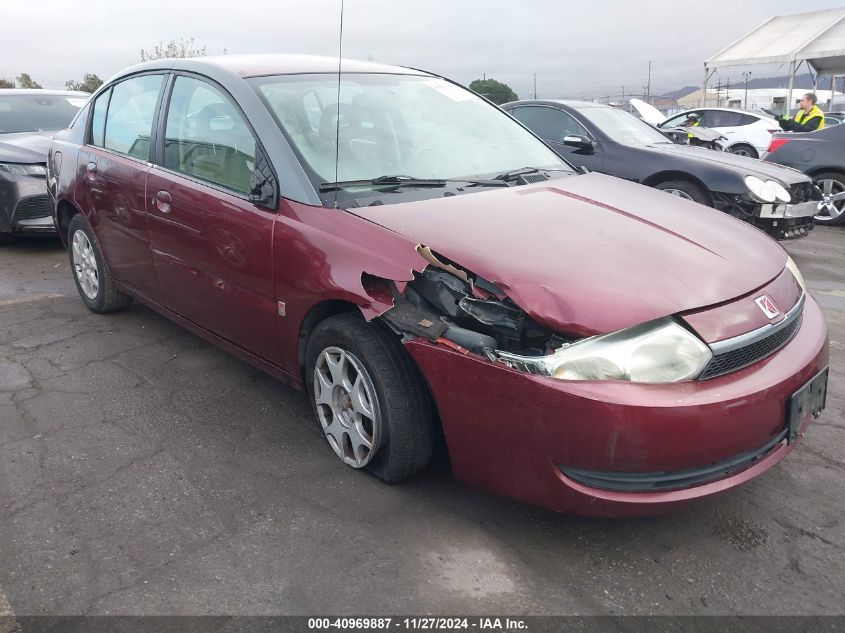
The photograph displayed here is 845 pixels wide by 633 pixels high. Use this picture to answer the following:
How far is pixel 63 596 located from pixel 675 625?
6.05 feet

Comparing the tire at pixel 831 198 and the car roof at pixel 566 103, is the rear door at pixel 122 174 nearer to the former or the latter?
the car roof at pixel 566 103

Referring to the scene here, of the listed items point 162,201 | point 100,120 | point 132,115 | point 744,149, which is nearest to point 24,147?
point 100,120

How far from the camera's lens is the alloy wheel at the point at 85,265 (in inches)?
182

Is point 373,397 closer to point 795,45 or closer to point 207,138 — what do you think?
point 207,138

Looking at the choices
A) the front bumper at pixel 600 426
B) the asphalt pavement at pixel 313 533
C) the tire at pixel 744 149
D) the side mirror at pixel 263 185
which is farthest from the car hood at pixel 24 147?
the tire at pixel 744 149

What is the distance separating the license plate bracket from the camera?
234 centimetres

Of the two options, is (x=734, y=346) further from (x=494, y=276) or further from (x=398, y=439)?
(x=398, y=439)

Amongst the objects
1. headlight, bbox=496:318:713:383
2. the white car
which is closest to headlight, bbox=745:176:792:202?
headlight, bbox=496:318:713:383

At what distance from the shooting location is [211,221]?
3188 mm

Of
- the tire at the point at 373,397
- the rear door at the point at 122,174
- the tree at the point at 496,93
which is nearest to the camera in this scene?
the tire at the point at 373,397

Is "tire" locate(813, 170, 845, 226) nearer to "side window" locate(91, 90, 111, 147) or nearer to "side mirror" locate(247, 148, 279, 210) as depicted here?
"side mirror" locate(247, 148, 279, 210)

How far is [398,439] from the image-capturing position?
2.54 m

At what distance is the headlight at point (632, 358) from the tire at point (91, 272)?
10.9ft

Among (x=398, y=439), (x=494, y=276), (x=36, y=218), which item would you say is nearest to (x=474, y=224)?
(x=494, y=276)
